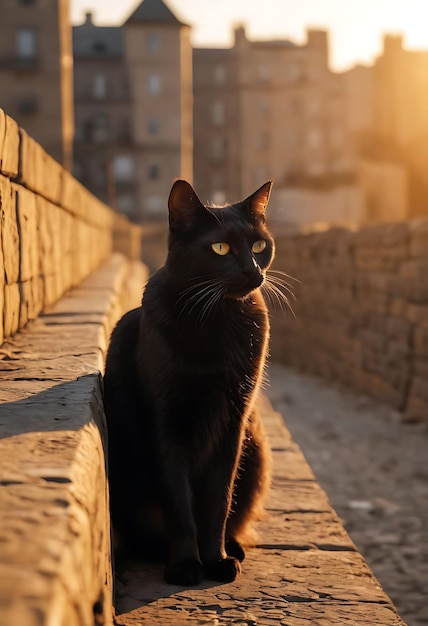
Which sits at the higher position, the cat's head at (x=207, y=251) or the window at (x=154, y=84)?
the window at (x=154, y=84)

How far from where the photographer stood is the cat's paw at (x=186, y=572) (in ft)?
7.77

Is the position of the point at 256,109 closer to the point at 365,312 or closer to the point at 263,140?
the point at 263,140

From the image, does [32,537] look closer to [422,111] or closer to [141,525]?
[141,525]

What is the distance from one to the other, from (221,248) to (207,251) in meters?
0.05

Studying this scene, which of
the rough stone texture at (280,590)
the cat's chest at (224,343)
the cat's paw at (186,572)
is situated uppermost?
the cat's chest at (224,343)

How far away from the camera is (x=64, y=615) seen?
105 centimetres

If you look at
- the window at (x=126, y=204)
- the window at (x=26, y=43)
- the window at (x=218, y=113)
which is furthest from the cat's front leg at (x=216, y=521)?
the window at (x=218, y=113)

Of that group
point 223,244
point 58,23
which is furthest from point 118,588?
point 58,23

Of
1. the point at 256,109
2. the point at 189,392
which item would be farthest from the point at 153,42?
the point at 189,392

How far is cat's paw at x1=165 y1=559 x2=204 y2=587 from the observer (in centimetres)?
237

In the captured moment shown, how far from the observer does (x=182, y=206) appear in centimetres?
256

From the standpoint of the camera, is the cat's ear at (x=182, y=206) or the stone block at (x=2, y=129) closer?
the cat's ear at (x=182, y=206)

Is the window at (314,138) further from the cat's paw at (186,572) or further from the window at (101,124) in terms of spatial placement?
the cat's paw at (186,572)

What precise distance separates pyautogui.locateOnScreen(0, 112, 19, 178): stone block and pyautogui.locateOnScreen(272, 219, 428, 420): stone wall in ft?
17.7
